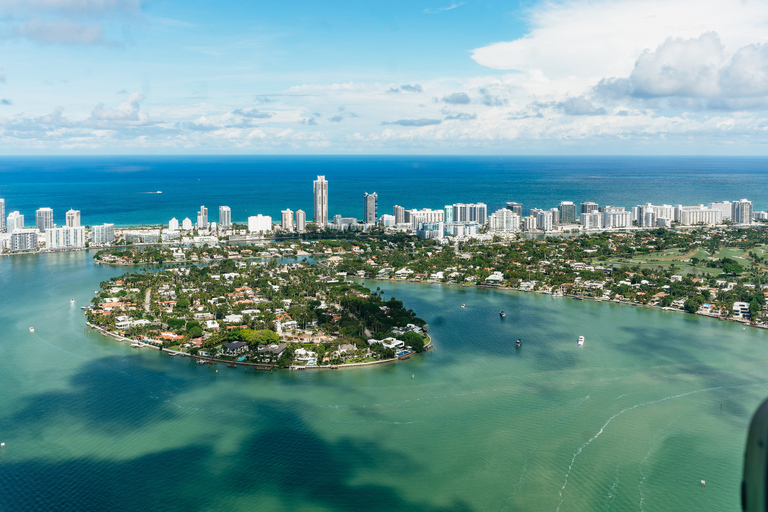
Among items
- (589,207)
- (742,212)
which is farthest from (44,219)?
(742,212)

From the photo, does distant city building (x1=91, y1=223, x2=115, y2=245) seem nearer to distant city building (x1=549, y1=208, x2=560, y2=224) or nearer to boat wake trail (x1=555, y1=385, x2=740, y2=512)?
distant city building (x1=549, y1=208, x2=560, y2=224)

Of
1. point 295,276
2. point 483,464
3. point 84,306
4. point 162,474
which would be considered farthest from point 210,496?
point 295,276

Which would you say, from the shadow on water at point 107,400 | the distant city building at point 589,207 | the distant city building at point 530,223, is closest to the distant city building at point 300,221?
the distant city building at point 530,223

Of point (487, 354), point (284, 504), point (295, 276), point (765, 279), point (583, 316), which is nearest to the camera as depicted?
point (284, 504)

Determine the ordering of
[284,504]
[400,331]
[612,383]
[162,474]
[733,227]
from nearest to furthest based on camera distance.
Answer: [284,504], [162,474], [612,383], [400,331], [733,227]

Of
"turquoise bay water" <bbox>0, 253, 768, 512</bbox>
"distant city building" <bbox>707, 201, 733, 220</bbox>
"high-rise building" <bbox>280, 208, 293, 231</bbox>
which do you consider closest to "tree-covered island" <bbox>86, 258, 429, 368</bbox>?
"turquoise bay water" <bbox>0, 253, 768, 512</bbox>

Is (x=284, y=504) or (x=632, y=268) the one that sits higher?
(x=632, y=268)

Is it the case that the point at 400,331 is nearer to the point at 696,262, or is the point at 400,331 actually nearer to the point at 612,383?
the point at 612,383
